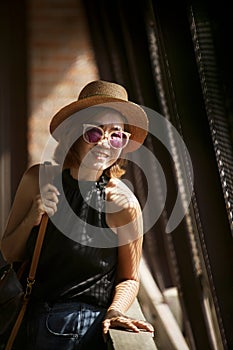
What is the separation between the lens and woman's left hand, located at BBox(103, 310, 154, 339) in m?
1.38

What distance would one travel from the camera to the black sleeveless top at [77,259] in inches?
57.9

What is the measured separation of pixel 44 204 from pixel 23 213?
6 cm

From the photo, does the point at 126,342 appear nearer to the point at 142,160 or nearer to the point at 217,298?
the point at 217,298

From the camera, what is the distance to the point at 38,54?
4.48 m

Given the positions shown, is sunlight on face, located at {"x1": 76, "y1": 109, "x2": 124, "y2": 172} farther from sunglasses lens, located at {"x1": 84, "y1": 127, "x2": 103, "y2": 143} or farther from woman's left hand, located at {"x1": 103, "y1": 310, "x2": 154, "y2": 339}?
woman's left hand, located at {"x1": 103, "y1": 310, "x2": 154, "y2": 339}

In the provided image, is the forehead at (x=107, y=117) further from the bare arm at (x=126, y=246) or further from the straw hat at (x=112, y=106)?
the bare arm at (x=126, y=246)

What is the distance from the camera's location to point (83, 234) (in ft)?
4.89

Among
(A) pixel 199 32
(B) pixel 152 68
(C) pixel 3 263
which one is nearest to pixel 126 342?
(C) pixel 3 263

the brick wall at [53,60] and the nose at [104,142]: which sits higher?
the brick wall at [53,60]

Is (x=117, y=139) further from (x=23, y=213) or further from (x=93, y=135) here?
(x=23, y=213)

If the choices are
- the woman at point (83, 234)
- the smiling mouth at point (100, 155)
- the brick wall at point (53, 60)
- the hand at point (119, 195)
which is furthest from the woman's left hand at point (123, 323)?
the brick wall at point (53, 60)

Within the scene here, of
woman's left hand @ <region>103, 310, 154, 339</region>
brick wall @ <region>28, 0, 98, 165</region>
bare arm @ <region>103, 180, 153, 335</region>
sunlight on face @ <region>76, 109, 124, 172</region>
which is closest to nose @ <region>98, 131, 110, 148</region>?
sunlight on face @ <region>76, 109, 124, 172</region>

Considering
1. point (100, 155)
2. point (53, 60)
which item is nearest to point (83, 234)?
point (100, 155)

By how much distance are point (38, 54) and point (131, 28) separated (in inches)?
78.2
